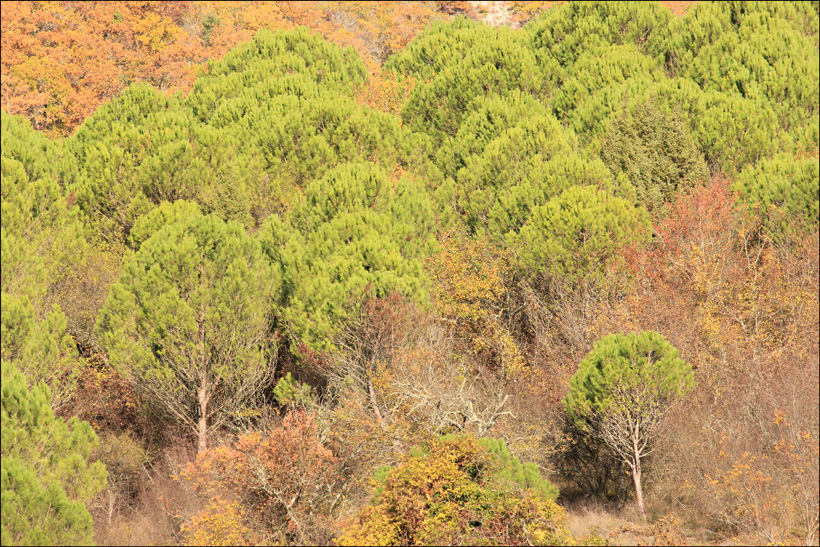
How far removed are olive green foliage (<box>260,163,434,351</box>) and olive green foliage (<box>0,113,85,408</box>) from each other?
6912 mm

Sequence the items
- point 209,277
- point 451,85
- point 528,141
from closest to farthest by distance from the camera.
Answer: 1. point 209,277
2. point 528,141
3. point 451,85

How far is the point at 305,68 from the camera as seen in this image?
41031 millimetres

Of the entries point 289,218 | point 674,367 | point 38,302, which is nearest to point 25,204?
point 38,302

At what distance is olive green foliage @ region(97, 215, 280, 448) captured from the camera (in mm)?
24406

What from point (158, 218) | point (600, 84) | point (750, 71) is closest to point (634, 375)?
point (158, 218)

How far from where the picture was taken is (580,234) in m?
28.1

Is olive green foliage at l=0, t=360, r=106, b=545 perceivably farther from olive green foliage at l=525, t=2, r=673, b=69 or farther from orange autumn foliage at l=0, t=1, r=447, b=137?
olive green foliage at l=525, t=2, r=673, b=69

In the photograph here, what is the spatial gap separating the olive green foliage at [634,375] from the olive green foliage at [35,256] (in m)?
15.4

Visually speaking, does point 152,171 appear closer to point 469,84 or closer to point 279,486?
point 469,84

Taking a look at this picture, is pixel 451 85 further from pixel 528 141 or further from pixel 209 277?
pixel 209 277

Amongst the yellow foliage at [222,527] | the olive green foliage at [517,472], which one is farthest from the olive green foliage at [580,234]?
the yellow foliage at [222,527]

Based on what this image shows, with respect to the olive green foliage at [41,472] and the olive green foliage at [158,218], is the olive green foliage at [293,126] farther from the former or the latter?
the olive green foliage at [41,472]

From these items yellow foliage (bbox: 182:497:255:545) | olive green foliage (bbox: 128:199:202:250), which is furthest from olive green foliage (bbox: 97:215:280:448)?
yellow foliage (bbox: 182:497:255:545)

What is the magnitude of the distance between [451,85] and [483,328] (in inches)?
543
